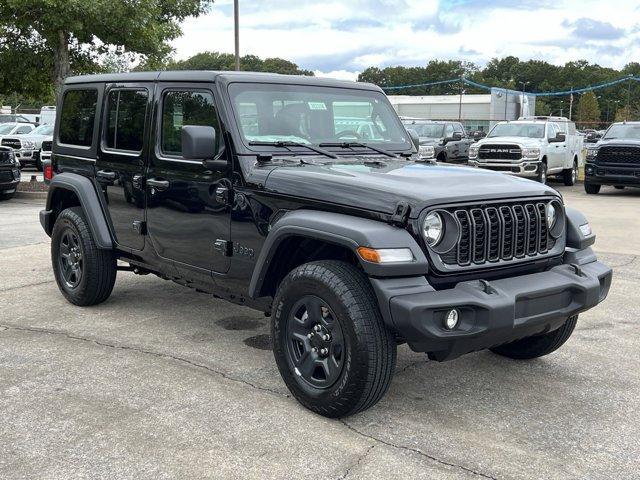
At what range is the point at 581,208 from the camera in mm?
14516

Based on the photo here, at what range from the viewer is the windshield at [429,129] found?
2283 cm

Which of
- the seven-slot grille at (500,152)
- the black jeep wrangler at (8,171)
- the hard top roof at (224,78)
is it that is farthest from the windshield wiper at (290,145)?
the seven-slot grille at (500,152)

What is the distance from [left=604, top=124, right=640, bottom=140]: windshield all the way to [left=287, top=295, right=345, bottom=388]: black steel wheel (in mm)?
15942

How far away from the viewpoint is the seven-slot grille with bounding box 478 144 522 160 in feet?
59.9

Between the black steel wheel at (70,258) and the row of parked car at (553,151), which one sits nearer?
the black steel wheel at (70,258)

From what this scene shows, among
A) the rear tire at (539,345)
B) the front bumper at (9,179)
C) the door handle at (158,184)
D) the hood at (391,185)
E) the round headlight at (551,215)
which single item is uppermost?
the hood at (391,185)

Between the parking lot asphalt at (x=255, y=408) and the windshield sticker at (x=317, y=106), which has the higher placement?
the windshield sticker at (x=317, y=106)

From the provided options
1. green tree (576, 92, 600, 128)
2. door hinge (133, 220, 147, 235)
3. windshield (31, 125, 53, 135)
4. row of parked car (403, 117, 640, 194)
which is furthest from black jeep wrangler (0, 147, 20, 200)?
green tree (576, 92, 600, 128)

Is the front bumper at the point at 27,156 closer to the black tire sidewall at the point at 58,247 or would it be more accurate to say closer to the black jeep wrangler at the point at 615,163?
the black jeep wrangler at the point at 615,163

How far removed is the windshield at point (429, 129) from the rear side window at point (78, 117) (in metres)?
17.3

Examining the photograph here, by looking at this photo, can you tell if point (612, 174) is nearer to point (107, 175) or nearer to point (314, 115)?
point (314, 115)

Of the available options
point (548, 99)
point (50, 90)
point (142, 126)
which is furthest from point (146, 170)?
point (548, 99)

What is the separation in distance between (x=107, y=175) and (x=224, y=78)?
1504 mm

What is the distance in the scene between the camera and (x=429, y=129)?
2306 centimetres
